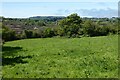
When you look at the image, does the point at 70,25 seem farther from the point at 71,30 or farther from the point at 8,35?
the point at 8,35

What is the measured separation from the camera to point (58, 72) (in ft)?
54.4

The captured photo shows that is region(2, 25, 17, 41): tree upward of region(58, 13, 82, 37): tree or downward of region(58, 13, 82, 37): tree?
downward

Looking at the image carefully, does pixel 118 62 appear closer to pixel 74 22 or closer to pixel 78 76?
pixel 78 76

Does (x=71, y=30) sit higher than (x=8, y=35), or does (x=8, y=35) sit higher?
(x=71, y=30)

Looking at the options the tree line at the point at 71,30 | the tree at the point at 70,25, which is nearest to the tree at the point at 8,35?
the tree line at the point at 71,30

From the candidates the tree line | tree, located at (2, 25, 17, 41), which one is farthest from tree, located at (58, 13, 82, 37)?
tree, located at (2, 25, 17, 41)

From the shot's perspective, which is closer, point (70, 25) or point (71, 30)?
point (71, 30)

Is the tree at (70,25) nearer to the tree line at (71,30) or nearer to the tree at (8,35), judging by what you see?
the tree line at (71,30)

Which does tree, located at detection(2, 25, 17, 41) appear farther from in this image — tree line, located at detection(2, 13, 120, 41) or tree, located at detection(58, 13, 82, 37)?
tree, located at detection(58, 13, 82, 37)

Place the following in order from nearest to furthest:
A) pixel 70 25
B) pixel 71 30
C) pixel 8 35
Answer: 1. pixel 8 35
2. pixel 71 30
3. pixel 70 25

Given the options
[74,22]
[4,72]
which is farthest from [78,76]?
[74,22]

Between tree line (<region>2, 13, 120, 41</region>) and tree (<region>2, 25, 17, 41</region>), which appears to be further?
tree line (<region>2, 13, 120, 41</region>)

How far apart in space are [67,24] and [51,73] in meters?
76.0

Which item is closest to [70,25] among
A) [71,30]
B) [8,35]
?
[71,30]
